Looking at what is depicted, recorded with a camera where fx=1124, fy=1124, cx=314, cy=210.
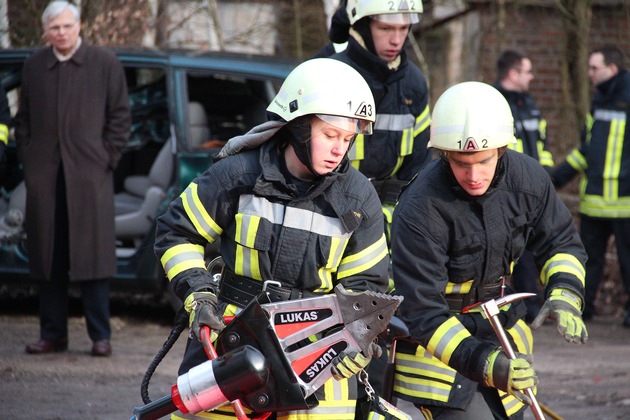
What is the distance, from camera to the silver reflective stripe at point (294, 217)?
362cm

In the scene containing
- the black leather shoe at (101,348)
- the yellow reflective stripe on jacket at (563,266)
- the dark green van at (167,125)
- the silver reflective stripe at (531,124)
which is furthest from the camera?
the silver reflective stripe at (531,124)

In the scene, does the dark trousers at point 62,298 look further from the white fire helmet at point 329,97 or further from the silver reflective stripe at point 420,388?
the white fire helmet at point 329,97

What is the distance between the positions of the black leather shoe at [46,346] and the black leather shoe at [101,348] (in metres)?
0.21

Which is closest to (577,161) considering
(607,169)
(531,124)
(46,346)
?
(607,169)

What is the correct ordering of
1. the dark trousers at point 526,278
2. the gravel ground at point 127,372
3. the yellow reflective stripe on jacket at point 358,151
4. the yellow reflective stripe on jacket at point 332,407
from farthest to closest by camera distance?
the dark trousers at point 526,278, the gravel ground at point 127,372, the yellow reflective stripe on jacket at point 358,151, the yellow reflective stripe on jacket at point 332,407

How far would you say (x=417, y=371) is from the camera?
4.10 metres

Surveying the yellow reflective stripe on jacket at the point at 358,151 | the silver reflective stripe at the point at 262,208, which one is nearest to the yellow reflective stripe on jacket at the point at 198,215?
the silver reflective stripe at the point at 262,208

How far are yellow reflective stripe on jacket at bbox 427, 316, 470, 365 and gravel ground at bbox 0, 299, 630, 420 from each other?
2.13 metres

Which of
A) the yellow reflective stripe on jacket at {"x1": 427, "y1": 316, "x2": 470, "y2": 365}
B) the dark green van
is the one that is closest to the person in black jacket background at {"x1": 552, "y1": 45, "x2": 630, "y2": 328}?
the dark green van

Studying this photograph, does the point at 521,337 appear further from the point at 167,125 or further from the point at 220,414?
the point at 167,125

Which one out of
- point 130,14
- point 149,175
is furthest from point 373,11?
point 130,14

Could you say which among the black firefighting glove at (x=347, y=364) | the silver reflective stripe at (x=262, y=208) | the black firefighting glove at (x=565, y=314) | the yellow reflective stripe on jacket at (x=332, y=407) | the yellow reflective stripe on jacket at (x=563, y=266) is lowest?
the yellow reflective stripe on jacket at (x=332, y=407)

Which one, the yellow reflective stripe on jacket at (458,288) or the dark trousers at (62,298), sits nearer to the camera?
the yellow reflective stripe on jacket at (458,288)

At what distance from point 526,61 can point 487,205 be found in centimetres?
480
